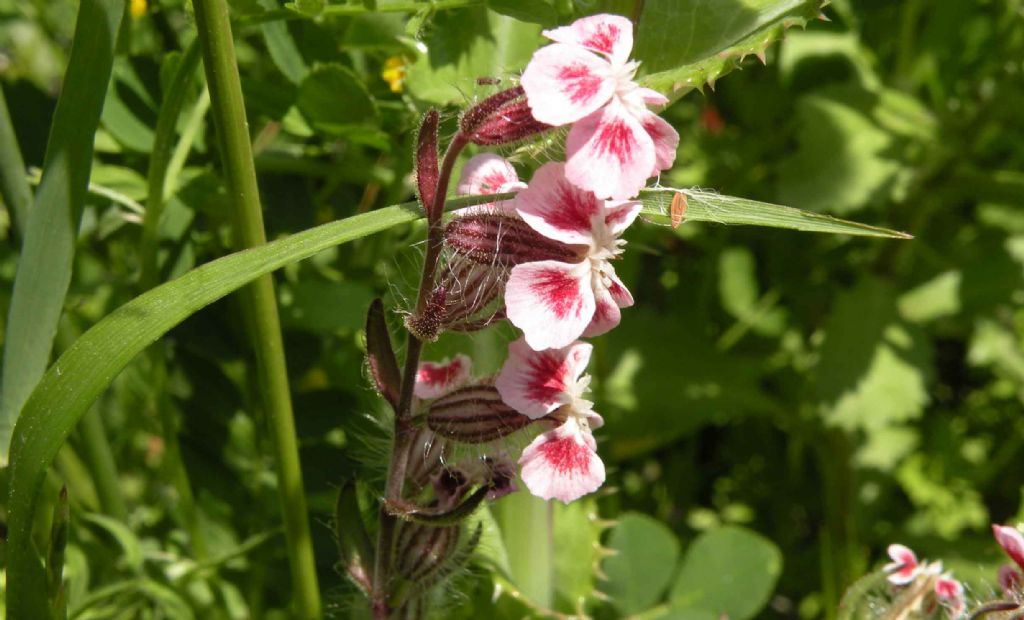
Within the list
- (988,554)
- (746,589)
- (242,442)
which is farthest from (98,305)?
(988,554)

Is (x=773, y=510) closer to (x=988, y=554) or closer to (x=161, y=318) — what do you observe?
(x=988, y=554)

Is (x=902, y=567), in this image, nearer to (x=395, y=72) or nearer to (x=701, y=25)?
(x=701, y=25)

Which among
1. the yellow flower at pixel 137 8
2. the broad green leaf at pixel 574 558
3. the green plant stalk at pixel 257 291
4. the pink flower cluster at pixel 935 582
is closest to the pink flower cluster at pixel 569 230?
the green plant stalk at pixel 257 291

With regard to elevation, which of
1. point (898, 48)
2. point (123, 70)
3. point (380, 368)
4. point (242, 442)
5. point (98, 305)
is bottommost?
point (380, 368)

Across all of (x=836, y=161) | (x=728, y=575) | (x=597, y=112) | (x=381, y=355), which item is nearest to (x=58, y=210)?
(x=381, y=355)

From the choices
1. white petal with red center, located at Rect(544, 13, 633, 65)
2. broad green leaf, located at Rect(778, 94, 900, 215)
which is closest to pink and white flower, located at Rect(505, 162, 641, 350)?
white petal with red center, located at Rect(544, 13, 633, 65)

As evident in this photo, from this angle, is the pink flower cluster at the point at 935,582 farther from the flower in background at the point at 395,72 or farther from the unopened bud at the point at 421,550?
the flower in background at the point at 395,72
